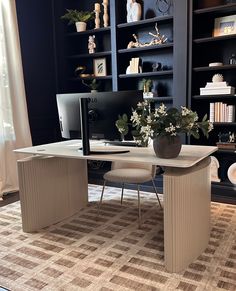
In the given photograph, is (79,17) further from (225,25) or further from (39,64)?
(225,25)

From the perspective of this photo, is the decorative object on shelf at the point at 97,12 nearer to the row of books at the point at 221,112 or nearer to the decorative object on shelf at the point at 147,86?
the decorative object on shelf at the point at 147,86

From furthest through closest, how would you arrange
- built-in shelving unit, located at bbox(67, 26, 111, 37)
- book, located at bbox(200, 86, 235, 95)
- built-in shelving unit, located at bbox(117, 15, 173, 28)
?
1. built-in shelving unit, located at bbox(67, 26, 111, 37)
2. built-in shelving unit, located at bbox(117, 15, 173, 28)
3. book, located at bbox(200, 86, 235, 95)

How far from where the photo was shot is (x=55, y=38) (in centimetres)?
420

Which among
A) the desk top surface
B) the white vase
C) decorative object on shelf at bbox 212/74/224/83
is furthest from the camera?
the white vase

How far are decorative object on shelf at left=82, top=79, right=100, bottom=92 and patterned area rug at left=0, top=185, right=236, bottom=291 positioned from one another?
1.80m

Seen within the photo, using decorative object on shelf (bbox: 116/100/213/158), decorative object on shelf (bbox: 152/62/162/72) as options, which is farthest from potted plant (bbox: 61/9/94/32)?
decorative object on shelf (bbox: 116/100/213/158)

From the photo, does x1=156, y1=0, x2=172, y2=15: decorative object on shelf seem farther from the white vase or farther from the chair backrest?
the chair backrest

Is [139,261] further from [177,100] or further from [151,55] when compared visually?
[151,55]

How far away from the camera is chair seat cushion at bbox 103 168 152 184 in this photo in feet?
8.82

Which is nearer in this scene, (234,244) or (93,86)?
(234,244)

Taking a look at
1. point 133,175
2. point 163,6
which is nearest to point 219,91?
point 163,6

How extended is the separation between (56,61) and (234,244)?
325 centimetres

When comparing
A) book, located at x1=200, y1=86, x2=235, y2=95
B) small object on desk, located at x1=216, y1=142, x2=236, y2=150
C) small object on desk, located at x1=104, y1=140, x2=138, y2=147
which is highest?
book, located at x1=200, y1=86, x2=235, y2=95

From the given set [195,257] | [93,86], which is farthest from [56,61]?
[195,257]
